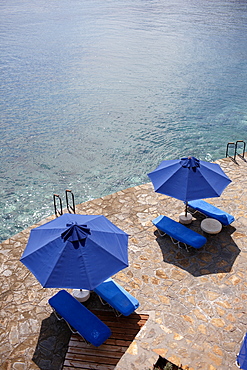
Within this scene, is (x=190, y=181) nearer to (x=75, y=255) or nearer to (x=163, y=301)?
(x=163, y=301)

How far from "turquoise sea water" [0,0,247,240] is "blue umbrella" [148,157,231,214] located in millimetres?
6602

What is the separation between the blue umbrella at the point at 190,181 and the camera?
11.1 meters

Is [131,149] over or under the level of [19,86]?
under

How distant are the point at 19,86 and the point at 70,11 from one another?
4786 centimetres

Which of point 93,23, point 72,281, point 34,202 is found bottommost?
point 34,202

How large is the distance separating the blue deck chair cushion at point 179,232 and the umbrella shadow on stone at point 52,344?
449 cm

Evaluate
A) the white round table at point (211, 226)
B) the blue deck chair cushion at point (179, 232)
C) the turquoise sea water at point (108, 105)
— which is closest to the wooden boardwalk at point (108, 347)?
the blue deck chair cushion at point (179, 232)

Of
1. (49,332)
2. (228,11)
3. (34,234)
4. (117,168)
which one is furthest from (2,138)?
(228,11)

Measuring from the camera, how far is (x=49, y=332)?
906 centimetres

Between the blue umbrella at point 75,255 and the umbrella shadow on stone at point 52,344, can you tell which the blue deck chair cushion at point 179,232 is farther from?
the umbrella shadow on stone at point 52,344

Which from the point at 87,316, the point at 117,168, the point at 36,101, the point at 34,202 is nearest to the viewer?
the point at 87,316

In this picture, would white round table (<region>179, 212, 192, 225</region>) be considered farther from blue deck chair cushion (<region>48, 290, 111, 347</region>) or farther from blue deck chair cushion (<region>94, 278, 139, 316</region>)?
blue deck chair cushion (<region>48, 290, 111, 347</region>)

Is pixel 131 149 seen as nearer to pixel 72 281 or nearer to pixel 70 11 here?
pixel 72 281

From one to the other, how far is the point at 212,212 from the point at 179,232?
168cm
